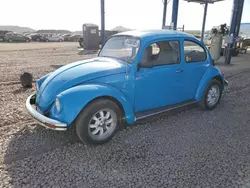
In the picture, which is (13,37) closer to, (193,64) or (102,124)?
(193,64)

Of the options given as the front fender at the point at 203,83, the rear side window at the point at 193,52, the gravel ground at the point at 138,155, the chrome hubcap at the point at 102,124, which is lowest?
the gravel ground at the point at 138,155

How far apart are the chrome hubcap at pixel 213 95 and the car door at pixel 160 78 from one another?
890mm

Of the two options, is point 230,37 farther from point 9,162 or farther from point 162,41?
point 9,162

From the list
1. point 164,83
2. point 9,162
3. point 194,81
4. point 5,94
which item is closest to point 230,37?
point 194,81

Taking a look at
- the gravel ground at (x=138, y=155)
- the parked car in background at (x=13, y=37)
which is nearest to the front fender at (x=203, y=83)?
the gravel ground at (x=138, y=155)

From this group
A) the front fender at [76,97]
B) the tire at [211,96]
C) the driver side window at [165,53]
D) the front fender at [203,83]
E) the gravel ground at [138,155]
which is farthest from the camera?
the tire at [211,96]

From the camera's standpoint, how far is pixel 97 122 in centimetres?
331

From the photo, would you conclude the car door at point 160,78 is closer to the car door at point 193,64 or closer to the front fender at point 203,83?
the car door at point 193,64

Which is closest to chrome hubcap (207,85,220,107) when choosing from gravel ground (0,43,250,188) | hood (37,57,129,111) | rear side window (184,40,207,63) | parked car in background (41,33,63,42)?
gravel ground (0,43,250,188)

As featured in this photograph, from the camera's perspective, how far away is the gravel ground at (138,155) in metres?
2.63

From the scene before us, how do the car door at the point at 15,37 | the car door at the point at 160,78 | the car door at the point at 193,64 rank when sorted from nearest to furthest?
the car door at the point at 160,78 < the car door at the point at 193,64 < the car door at the point at 15,37

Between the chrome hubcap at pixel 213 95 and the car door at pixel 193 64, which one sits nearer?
the car door at pixel 193 64

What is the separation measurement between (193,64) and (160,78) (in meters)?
1.01

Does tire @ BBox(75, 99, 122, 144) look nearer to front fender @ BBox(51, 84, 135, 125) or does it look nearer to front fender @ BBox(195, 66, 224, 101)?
front fender @ BBox(51, 84, 135, 125)
